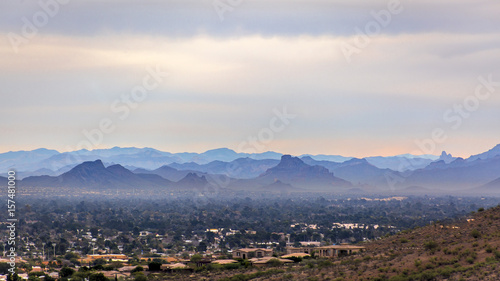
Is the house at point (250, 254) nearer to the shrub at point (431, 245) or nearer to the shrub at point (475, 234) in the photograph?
the shrub at point (431, 245)

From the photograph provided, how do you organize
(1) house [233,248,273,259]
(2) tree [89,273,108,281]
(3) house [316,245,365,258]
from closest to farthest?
1. (2) tree [89,273,108,281]
2. (3) house [316,245,365,258]
3. (1) house [233,248,273,259]

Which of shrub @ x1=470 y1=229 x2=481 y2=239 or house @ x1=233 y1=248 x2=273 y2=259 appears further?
house @ x1=233 y1=248 x2=273 y2=259

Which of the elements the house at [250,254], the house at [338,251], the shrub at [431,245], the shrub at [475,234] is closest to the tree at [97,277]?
the house at [338,251]

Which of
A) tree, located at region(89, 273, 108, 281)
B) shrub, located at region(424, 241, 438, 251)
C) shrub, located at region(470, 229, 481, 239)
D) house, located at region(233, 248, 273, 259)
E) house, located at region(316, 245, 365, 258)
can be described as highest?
shrub, located at region(470, 229, 481, 239)

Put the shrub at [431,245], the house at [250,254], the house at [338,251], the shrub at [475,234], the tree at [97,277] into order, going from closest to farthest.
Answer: the shrub at [431,245] < the shrub at [475,234] < the tree at [97,277] < the house at [338,251] < the house at [250,254]

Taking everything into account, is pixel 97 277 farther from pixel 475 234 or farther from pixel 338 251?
pixel 475 234

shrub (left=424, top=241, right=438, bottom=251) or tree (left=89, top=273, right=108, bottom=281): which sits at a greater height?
shrub (left=424, top=241, right=438, bottom=251)

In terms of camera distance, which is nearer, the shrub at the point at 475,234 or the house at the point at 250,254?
the shrub at the point at 475,234


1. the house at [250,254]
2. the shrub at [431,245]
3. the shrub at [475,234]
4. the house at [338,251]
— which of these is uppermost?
the shrub at [475,234]

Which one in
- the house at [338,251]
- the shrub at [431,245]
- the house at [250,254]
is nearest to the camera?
the shrub at [431,245]

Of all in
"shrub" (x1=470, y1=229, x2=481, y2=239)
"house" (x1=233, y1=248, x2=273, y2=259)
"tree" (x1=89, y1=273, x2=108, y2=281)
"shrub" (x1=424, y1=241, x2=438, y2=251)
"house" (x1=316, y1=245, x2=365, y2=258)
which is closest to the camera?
"shrub" (x1=424, y1=241, x2=438, y2=251)

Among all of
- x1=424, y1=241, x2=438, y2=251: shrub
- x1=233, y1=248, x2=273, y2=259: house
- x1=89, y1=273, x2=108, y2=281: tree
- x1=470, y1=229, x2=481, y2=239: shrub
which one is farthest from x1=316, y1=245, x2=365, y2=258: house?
x1=89, y1=273, x2=108, y2=281: tree

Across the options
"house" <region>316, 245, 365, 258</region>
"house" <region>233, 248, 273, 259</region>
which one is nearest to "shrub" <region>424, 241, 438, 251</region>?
"house" <region>316, 245, 365, 258</region>

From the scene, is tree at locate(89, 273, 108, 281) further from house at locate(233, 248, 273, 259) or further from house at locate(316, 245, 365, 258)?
house at locate(233, 248, 273, 259)
